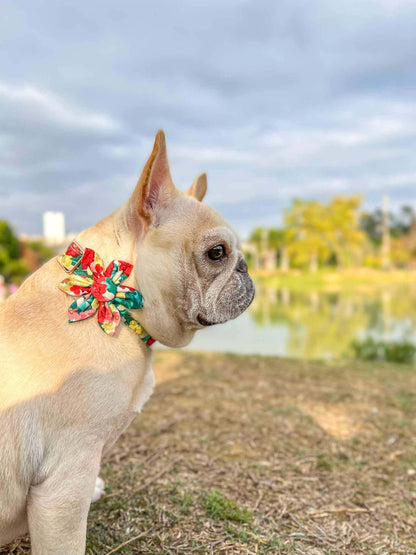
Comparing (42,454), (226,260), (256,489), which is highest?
(226,260)

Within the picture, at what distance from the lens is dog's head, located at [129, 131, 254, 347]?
5.57 feet

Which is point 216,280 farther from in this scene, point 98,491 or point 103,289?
point 98,491

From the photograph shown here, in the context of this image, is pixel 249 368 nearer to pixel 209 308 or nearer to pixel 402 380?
pixel 402 380

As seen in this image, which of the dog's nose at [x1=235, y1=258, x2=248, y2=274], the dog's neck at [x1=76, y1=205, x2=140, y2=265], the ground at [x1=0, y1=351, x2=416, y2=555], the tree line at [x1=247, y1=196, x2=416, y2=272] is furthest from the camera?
the tree line at [x1=247, y1=196, x2=416, y2=272]

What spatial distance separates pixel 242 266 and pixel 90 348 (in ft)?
2.41

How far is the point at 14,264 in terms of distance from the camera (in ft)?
36.4

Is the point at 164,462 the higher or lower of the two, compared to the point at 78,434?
lower

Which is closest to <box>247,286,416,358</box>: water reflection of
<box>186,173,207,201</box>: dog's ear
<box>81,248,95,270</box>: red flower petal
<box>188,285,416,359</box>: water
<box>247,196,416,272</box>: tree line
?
<box>188,285,416,359</box>: water

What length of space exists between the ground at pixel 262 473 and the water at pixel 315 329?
2.93 m

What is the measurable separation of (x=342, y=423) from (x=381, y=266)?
132ft

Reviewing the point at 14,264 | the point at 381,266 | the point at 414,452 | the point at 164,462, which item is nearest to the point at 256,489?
the point at 164,462

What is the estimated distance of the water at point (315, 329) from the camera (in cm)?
926

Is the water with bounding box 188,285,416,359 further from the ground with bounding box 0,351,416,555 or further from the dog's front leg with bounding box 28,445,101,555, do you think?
the dog's front leg with bounding box 28,445,101,555

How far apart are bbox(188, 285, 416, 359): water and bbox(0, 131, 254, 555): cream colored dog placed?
5120 mm
